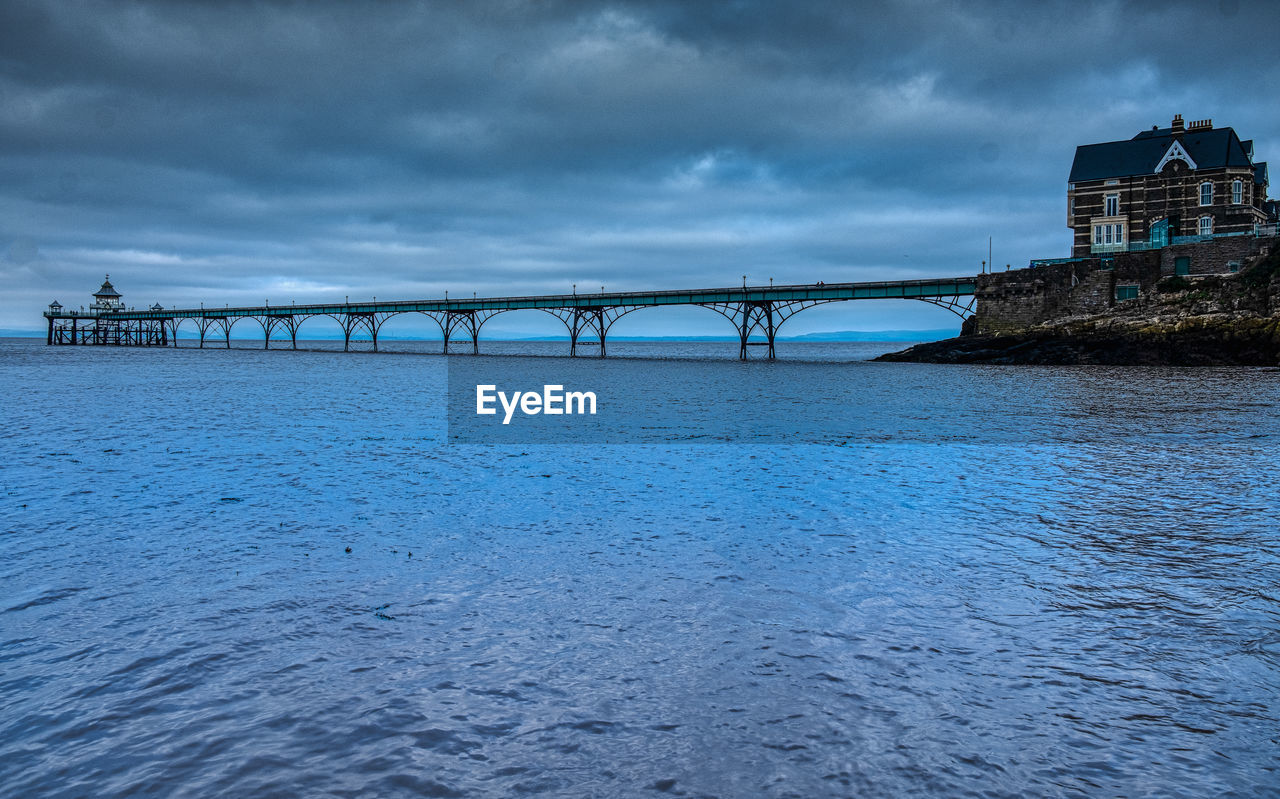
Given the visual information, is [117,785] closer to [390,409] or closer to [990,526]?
[990,526]

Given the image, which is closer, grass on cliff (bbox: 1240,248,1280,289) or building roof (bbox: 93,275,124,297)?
grass on cliff (bbox: 1240,248,1280,289)

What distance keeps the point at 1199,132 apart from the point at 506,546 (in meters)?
83.9

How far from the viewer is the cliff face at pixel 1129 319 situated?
55281 mm

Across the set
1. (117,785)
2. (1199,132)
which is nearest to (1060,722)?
(117,785)

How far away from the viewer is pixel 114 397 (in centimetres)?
3806

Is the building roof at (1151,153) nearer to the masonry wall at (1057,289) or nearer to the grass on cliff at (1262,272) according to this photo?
the masonry wall at (1057,289)

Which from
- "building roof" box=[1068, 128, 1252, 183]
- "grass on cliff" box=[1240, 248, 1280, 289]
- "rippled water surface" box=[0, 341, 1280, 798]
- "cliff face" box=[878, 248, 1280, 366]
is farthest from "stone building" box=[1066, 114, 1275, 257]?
"rippled water surface" box=[0, 341, 1280, 798]

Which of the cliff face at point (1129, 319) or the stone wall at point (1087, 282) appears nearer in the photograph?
the cliff face at point (1129, 319)

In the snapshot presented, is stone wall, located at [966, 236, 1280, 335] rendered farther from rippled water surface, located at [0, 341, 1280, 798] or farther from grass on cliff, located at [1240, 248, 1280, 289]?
rippled water surface, located at [0, 341, 1280, 798]

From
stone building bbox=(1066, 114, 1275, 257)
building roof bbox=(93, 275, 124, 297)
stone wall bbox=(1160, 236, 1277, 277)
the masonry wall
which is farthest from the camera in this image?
Answer: building roof bbox=(93, 275, 124, 297)

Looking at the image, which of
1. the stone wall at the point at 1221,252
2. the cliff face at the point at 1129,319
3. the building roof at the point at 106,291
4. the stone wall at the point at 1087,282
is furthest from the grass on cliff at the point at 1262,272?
the building roof at the point at 106,291

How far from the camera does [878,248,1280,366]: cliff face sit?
5528 centimetres

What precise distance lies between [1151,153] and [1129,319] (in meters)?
18.1

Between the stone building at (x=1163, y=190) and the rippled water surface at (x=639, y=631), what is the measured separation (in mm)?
63171
